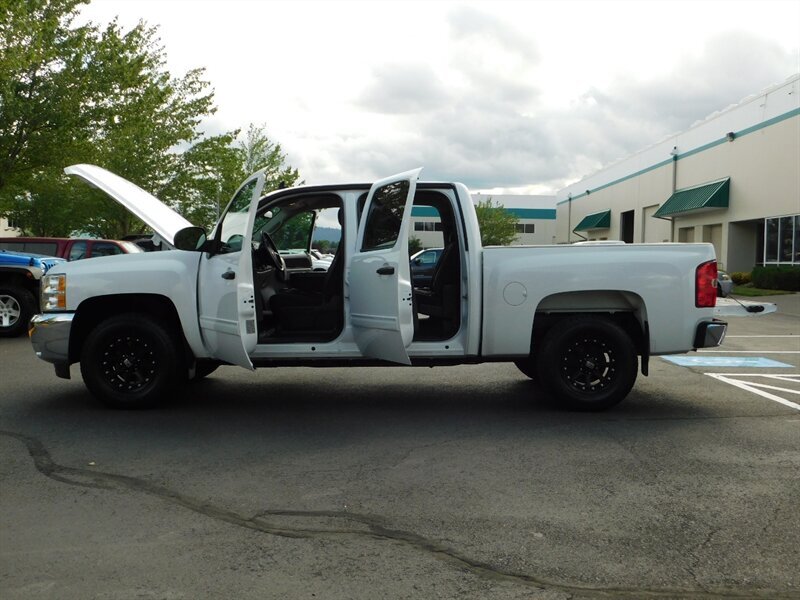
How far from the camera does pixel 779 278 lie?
26344mm

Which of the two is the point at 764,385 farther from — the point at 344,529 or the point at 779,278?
the point at 779,278

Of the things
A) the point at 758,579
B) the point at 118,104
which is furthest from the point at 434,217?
the point at 118,104

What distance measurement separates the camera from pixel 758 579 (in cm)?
356

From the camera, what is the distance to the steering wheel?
24.5ft

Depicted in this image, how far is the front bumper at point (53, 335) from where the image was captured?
23.1 ft

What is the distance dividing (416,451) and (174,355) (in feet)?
8.09

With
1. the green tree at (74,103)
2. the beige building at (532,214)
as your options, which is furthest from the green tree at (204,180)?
the beige building at (532,214)

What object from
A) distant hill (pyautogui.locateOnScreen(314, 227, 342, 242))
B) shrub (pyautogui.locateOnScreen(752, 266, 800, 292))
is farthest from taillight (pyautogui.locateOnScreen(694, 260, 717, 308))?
shrub (pyautogui.locateOnScreen(752, 266, 800, 292))

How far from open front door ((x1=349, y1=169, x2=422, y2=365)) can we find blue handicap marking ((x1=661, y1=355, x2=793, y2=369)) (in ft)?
16.9

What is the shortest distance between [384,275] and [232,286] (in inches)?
49.2

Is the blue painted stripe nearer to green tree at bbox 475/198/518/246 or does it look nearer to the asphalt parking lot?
green tree at bbox 475/198/518/246

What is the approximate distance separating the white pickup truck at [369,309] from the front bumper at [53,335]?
12mm

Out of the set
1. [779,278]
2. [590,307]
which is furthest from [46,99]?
[779,278]

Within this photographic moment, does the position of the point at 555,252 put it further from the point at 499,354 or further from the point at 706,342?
the point at 706,342
